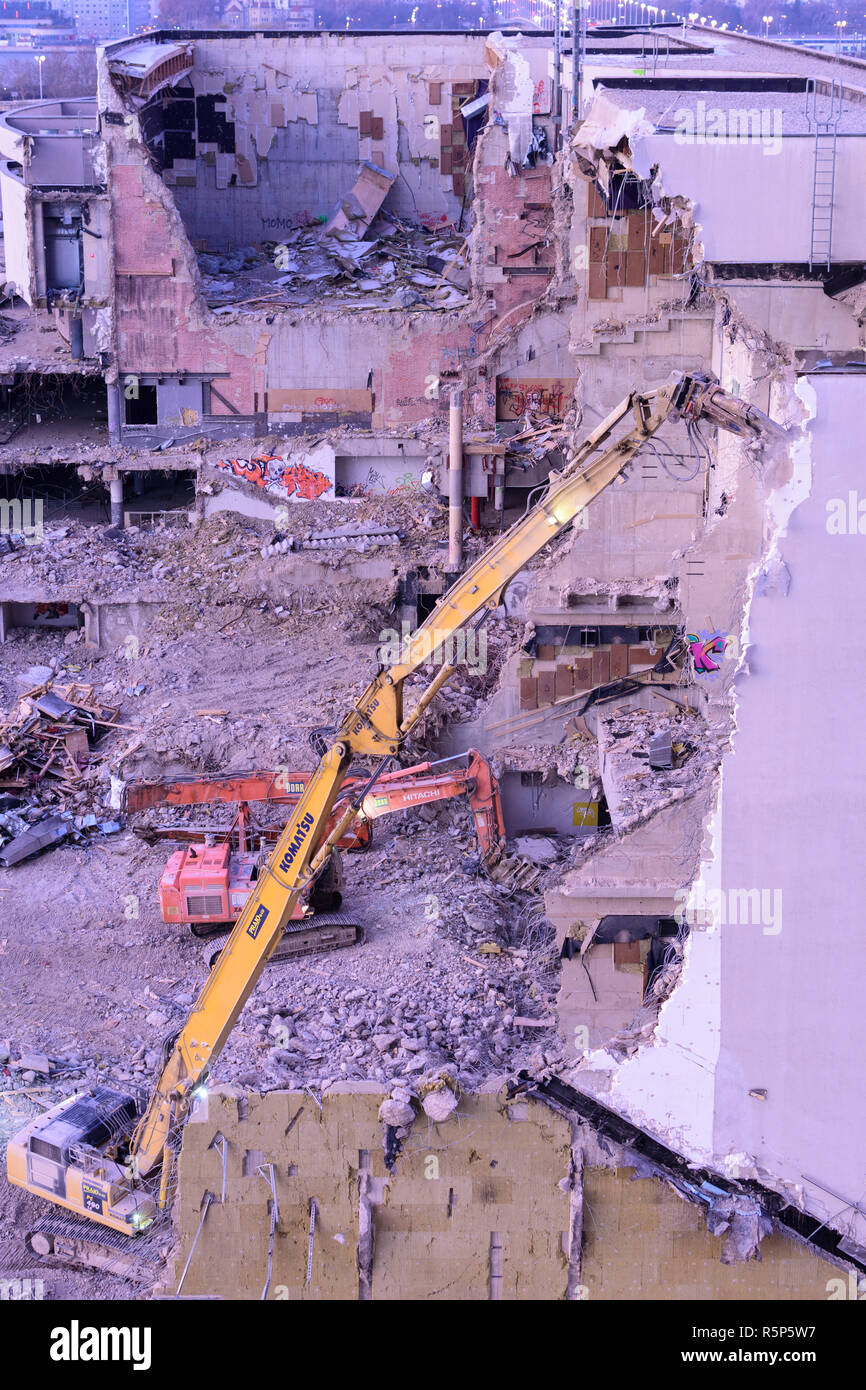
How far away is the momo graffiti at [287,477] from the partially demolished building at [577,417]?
0.06m

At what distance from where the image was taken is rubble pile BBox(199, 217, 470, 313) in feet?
101

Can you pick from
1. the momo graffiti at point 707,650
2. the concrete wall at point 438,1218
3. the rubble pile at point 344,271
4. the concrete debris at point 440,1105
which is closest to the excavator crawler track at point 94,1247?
the concrete wall at point 438,1218

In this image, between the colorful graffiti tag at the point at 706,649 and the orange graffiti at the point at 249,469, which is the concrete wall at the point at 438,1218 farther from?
the orange graffiti at the point at 249,469

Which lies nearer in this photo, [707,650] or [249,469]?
[707,650]

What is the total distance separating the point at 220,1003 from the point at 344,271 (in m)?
22.9

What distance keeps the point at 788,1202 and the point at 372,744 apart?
5854 millimetres

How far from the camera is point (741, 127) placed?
12.9 m

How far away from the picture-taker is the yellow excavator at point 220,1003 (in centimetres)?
1267

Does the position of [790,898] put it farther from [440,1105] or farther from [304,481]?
[304,481]

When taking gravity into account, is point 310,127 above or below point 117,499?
above

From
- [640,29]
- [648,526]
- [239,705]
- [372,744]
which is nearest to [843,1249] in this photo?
[372,744]
